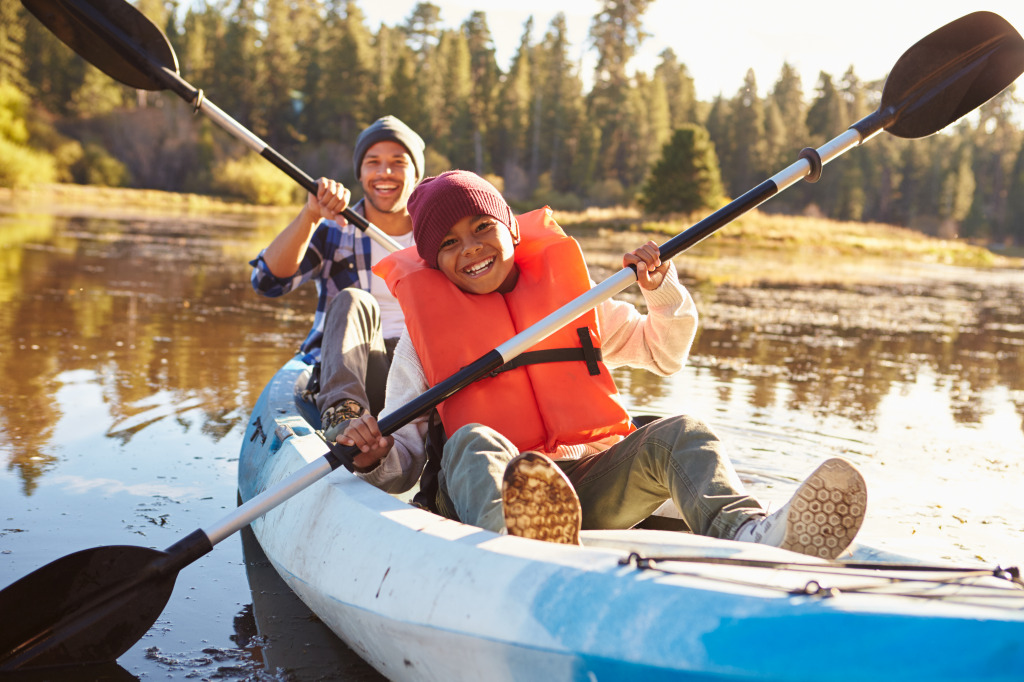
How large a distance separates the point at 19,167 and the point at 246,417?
988 inches

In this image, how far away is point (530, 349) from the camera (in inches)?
93.6

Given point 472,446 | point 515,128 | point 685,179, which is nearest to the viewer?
point 472,446

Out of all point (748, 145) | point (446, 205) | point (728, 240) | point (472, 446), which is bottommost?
point (472, 446)

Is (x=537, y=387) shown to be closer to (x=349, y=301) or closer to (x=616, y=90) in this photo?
(x=349, y=301)

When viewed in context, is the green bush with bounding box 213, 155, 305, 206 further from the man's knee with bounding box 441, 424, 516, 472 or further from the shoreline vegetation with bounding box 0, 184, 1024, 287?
the man's knee with bounding box 441, 424, 516, 472

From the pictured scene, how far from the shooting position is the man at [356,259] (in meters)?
2.89

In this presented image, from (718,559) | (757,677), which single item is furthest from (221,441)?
(757,677)

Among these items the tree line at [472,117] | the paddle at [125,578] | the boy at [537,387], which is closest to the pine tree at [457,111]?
the tree line at [472,117]

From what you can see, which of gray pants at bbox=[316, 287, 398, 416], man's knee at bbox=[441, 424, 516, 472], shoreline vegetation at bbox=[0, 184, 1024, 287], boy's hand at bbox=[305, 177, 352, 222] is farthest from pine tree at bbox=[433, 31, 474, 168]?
man's knee at bbox=[441, 424, 516, 472]

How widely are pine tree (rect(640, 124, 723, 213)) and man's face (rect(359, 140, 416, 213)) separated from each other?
2511 centimetres

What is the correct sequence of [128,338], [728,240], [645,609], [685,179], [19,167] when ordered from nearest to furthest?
[645,609]
[128,338]
[728,240]
[19,167]
[685,179]

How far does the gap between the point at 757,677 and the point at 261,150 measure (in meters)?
2.60

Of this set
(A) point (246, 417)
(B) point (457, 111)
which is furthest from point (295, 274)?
(B) point (457, 111)

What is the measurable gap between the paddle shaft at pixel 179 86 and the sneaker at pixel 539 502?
1778mm
